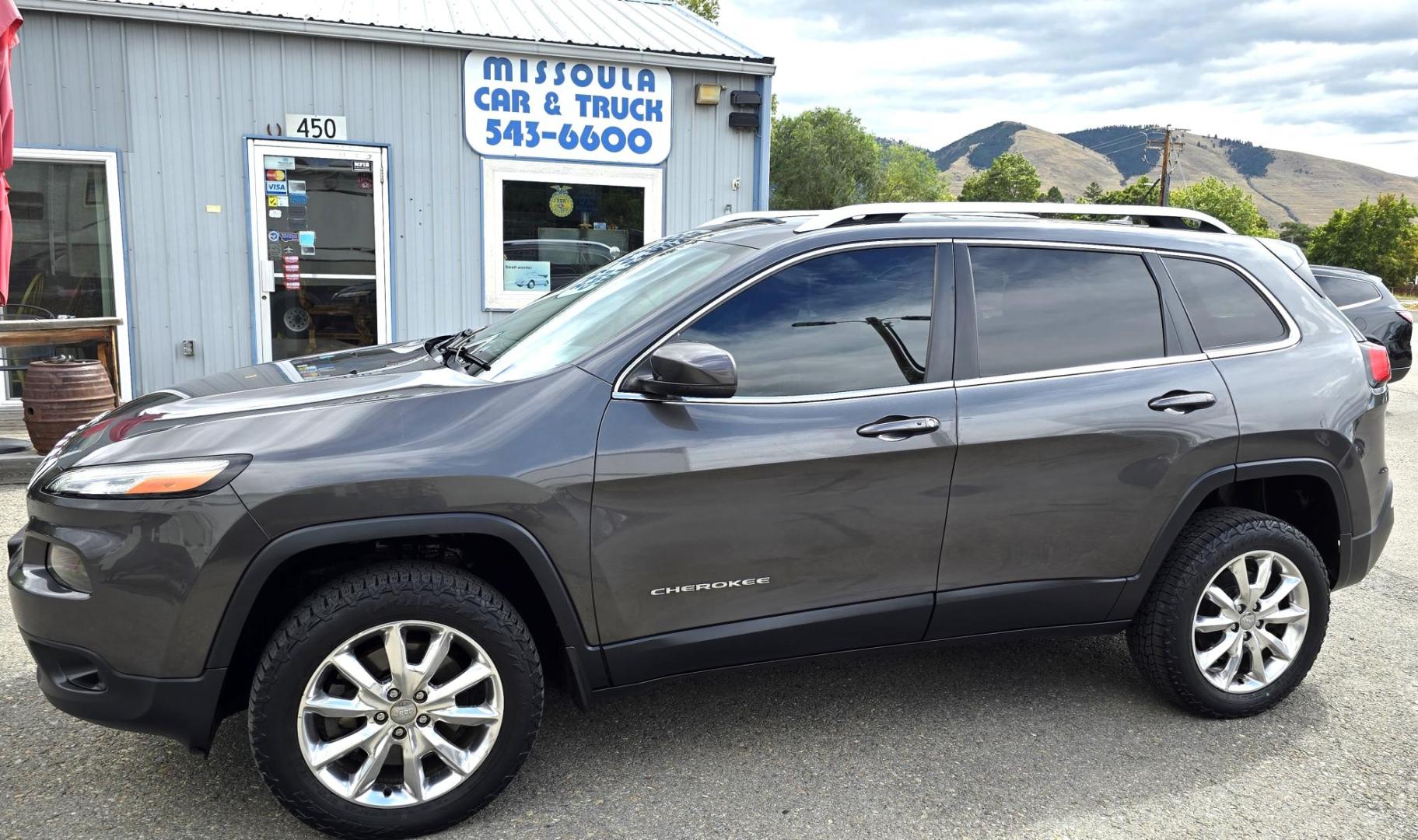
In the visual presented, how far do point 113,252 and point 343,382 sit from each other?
6.70 m

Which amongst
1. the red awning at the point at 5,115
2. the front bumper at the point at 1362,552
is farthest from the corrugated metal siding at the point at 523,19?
the front bumper at the point at 1362,552

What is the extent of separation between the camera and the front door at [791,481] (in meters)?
2.78

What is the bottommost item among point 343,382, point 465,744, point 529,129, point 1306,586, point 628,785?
point 628,785

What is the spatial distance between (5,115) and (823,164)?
227 feet

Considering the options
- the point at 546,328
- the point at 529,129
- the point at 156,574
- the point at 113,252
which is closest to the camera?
the point at 156,574

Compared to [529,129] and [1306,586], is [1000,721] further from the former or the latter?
[529,129]

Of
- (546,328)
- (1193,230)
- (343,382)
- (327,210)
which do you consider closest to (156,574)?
(343,382)

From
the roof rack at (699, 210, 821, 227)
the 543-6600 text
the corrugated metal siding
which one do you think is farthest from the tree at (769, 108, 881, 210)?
the roof rack at (699, 210, 821, 227)

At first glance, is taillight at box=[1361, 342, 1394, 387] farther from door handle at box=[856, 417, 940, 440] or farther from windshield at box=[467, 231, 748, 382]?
windshield at box=[467, 231, 748, 382]

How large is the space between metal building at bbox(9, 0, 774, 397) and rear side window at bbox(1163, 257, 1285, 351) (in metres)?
6.69

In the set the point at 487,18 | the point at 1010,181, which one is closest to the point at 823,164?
the point at 1010,181

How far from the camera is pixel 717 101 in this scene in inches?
377

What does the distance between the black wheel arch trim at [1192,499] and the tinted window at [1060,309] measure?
47 centimetres

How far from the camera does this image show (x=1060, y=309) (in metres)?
3.30
